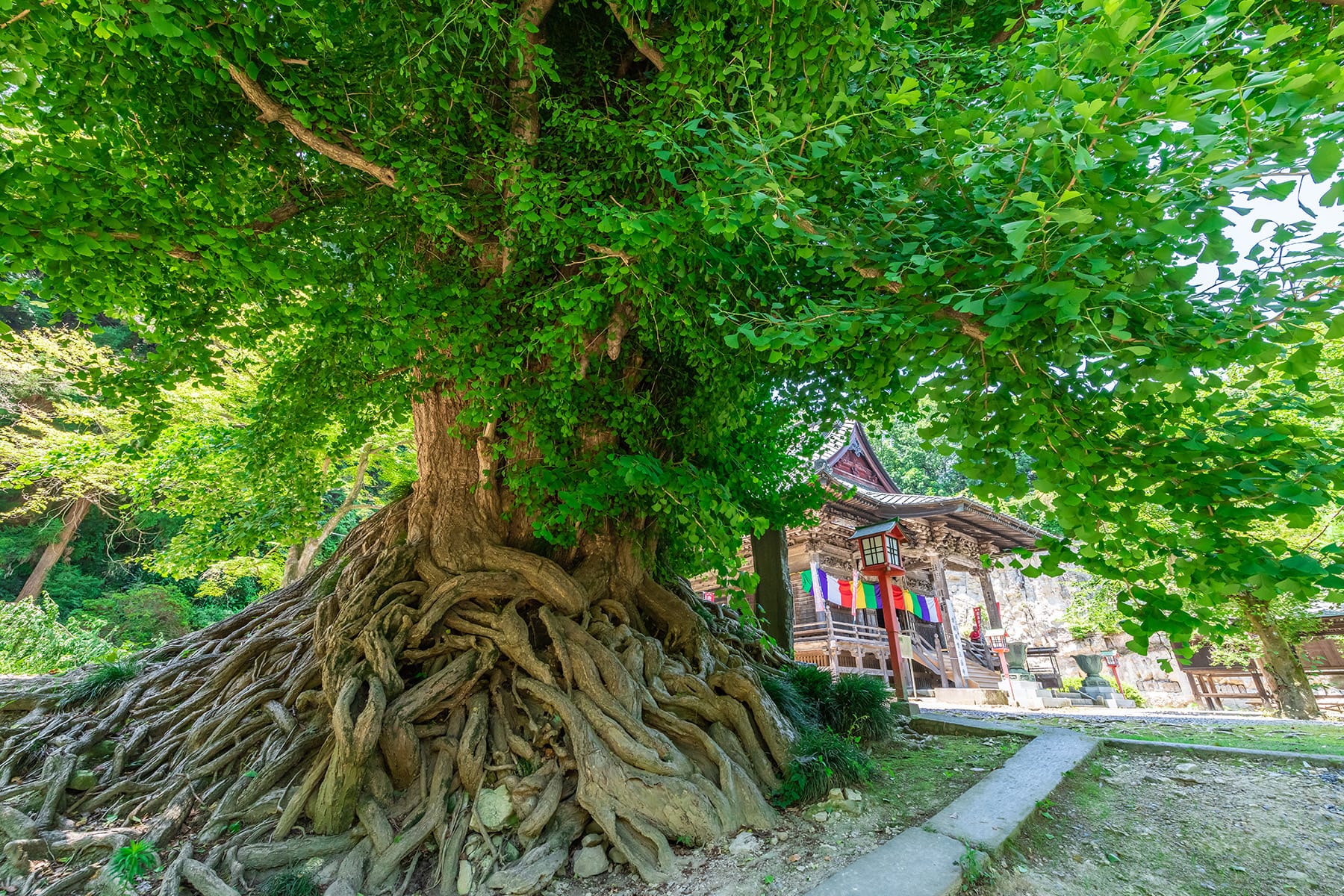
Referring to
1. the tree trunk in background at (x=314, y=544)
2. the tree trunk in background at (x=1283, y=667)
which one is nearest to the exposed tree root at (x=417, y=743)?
the tree trunk in background at (x=314, y=544)

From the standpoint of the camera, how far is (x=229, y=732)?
14.0ft

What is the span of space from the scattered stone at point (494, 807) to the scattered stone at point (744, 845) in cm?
150

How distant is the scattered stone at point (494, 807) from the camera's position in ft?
12.1

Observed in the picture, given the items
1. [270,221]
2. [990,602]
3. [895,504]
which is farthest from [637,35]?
[990,602]

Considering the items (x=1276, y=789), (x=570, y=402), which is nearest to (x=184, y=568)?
(x=570, y=402)

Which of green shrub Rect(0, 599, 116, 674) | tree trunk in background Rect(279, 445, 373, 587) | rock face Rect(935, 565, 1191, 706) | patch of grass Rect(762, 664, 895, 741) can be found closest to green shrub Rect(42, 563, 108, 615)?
green shrub Rect(0, 599, 116, 674)

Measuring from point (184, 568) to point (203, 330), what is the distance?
592 centimetres

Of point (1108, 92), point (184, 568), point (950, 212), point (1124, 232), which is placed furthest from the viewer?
point (184, 568)

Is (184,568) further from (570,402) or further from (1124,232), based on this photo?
(1124,232)

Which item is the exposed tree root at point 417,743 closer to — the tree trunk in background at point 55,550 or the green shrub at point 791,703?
the green shrub at point 791,703

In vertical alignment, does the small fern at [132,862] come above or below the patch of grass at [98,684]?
below

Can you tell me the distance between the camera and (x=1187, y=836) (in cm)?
328

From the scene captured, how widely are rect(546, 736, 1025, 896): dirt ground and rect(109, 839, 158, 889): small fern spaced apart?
2364 millimetres

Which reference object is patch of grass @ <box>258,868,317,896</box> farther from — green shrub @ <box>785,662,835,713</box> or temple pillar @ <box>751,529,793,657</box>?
temple pillar @ <box>751,529,793,657</box>
